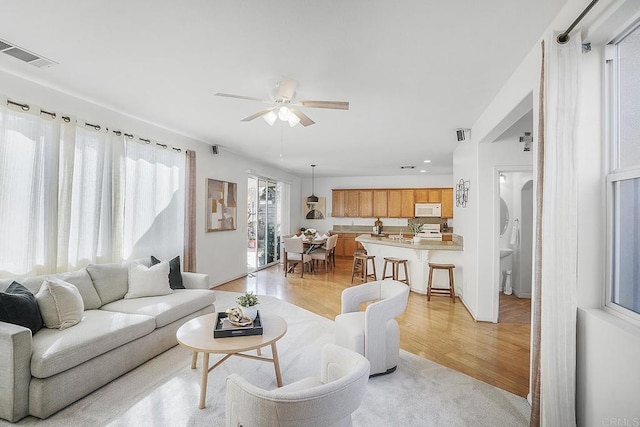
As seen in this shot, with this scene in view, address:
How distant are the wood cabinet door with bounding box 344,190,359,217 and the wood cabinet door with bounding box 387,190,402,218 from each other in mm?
1037

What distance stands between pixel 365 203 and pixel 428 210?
6.28ft

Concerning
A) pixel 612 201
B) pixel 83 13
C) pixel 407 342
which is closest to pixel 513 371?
pixel 407 342

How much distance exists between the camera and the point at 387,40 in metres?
2.18

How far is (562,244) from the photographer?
1684 mm

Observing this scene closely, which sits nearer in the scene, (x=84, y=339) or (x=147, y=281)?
(x=84, y=339)

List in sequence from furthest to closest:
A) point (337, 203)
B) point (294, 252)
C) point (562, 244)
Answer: point (337, 203) → point (294, 252) → point (562, 244)

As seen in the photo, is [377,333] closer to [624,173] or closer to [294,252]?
[624,173]

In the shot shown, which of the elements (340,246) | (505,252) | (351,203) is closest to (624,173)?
(505,252)

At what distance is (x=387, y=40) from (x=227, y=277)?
5250 mm

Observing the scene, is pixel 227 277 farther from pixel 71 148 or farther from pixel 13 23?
pixel 13 23

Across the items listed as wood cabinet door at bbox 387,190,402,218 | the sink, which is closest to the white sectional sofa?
the sink

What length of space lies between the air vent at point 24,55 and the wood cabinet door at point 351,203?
8.17 meters

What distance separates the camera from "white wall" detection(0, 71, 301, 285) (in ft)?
9.82

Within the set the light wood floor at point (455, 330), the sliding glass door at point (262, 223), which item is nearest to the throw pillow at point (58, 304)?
the light wood floor at point (455, 330)
